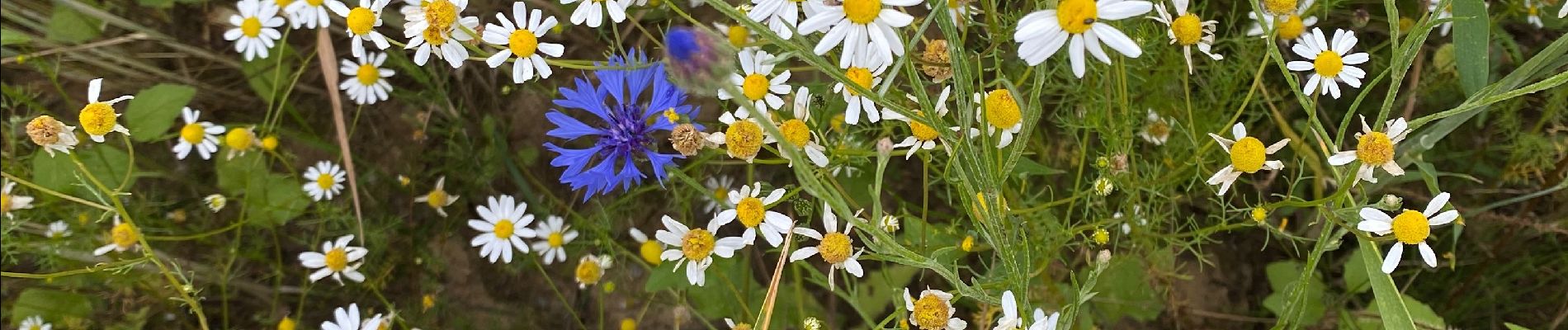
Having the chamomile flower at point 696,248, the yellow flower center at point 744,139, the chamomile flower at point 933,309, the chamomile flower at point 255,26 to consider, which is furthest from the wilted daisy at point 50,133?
the chamomile flower at point 933,309

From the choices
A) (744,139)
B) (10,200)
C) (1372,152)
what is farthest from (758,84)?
(10,200)

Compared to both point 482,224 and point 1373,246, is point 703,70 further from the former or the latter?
point 482,224

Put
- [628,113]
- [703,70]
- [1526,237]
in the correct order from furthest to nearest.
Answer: [1526,237], [628,113], [703,70]

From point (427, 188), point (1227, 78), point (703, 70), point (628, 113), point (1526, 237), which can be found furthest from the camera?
point (427, 188)

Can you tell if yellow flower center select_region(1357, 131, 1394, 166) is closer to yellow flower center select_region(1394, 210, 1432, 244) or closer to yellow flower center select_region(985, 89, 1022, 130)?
yellow flower center select_region(1394, 210, 1432, 244)

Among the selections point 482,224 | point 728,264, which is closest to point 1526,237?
point 728,264

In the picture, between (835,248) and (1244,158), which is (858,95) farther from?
(1244,158)
